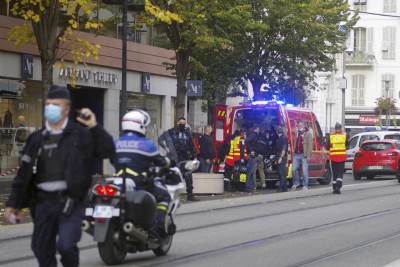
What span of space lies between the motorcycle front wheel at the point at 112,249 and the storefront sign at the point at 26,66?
1347 centimetres

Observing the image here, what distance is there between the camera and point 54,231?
20.1 feet

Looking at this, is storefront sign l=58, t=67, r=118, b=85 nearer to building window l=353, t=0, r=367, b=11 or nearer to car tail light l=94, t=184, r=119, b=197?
car tail light l=94, t=184, r=119, b=197

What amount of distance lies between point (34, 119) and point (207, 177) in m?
7.00

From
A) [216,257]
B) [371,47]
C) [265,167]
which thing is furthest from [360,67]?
[216,257]

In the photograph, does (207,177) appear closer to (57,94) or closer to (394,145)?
(394,145)

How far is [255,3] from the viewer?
1115 inches

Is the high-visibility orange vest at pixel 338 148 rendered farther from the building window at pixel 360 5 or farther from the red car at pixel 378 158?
the building window at pixel 360 5

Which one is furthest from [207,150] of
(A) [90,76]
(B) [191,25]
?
(A) [90,76]

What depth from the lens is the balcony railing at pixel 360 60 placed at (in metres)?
58.8

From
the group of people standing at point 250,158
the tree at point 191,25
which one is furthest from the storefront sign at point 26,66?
the group of people standing at point 250,158

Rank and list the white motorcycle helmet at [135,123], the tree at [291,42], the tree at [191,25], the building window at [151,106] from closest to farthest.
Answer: the white motorcycle helmet at [135,123] → the tree at [191,25] → the building window at [151,106] → the tree at [291,42]

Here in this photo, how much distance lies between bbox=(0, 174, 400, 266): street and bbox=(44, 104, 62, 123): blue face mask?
3.22 m

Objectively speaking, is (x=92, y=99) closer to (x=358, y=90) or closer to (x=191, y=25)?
(x=191, y=25)

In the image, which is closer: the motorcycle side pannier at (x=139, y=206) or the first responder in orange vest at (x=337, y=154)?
the motorcycle side pannier at (x=139, y=206)
